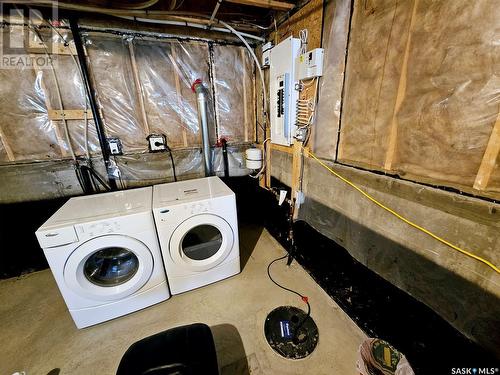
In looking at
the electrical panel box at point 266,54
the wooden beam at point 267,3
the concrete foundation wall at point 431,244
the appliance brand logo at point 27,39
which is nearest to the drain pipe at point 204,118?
the electrical panel box at point 266,54

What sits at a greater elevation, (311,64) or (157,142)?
(311,64)

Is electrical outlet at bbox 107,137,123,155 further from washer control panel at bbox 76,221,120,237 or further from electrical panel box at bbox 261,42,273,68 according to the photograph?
electrical panel box at bbox 261,42,273,68

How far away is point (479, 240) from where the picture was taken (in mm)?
850

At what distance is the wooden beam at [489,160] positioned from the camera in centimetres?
80

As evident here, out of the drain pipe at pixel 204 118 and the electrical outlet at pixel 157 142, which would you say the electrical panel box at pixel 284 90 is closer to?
the drain pipe at pixel 204 118

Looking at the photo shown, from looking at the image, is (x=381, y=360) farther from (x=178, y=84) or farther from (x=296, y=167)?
(x=178, y=84)

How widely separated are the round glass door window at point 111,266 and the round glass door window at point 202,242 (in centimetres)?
42

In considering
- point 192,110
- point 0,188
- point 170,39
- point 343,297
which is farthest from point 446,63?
point 0,188

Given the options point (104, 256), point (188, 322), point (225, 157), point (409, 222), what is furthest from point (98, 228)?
point (409, 222)

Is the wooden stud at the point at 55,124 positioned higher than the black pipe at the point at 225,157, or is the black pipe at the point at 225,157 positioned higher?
the wooden stud at the point at 55,124

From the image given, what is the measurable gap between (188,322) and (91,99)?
7.28 ft

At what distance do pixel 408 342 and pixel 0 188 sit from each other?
342 cm

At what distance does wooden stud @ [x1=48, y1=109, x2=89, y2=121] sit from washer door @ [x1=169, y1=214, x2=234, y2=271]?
1562 mm

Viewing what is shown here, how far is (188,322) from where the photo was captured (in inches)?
63.6
